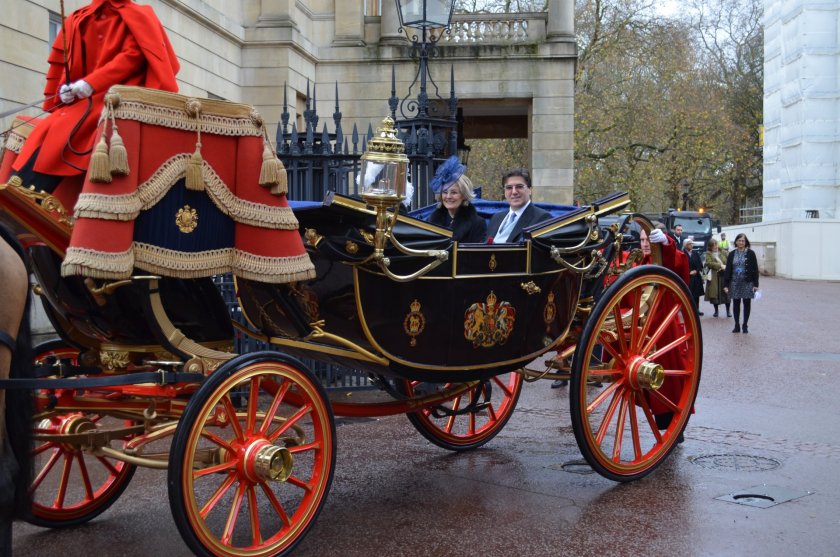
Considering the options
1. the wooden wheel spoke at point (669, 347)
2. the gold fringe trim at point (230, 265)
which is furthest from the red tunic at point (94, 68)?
the wooden wheel spoke at point (669, 347)

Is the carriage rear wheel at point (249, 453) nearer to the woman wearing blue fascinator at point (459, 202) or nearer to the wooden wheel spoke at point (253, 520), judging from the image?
the wooden wheel spoke at point (253, 520)

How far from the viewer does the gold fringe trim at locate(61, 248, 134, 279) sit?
4.24m

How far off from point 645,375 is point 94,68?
3.70 meters

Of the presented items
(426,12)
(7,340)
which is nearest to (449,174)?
(7,340)

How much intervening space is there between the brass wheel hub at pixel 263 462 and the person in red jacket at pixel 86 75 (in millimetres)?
1523

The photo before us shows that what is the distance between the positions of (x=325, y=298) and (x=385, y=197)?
75cm

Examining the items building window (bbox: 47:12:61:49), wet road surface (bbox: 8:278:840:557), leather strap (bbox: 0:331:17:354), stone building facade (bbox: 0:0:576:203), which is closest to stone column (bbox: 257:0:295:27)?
stone building facade (bbox: 0:0:576:203)

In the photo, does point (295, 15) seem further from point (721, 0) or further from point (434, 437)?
point (721, 0)

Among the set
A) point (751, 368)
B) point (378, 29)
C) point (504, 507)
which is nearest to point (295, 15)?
point (378, 29)

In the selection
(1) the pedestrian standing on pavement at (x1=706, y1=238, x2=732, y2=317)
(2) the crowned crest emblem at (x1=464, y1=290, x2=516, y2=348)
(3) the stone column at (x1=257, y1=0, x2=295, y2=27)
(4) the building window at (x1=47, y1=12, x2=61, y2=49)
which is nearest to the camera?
(2) the crowned crest emblem at (x1=464, y1=290, x2=516, y2=348)

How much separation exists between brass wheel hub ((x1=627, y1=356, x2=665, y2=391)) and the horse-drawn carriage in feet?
0.05

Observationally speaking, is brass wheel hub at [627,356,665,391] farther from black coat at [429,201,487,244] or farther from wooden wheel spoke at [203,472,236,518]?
wooden wheel spoke at [203,472,236,518]

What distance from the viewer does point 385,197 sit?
4855mm

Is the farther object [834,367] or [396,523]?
[834,367]
